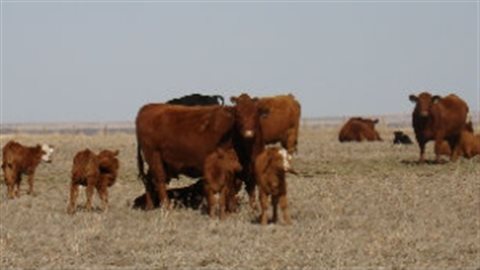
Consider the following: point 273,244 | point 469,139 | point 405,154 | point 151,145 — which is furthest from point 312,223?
point 405,154

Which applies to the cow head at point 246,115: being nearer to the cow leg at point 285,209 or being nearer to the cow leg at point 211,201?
the cow leg at point 211,201

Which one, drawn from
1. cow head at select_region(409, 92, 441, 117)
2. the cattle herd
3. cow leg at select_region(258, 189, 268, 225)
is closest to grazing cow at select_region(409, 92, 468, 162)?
cow head at select_region(409, 92, 441, 117)

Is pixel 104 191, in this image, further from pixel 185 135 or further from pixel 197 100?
pixel 197 100

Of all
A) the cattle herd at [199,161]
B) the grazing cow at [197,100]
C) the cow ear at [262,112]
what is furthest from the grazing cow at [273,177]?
the grazing cow at [197,100]

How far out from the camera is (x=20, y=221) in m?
12.5

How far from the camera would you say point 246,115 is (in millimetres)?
12836

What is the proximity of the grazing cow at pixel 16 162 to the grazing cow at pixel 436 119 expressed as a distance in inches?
451

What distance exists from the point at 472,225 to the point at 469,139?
13469 millimetres

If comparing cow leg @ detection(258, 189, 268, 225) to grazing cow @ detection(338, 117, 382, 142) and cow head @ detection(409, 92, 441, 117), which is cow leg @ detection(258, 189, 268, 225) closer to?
cow head @ detection(409, 92, 441, 117)

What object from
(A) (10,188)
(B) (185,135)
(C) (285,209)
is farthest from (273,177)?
(A) (10,188)

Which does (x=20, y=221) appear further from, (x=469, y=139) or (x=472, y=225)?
(x=469, y=139)

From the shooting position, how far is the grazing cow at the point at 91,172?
13.1 meters

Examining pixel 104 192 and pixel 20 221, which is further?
pixel 104 192

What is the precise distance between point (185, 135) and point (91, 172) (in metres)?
1.64
